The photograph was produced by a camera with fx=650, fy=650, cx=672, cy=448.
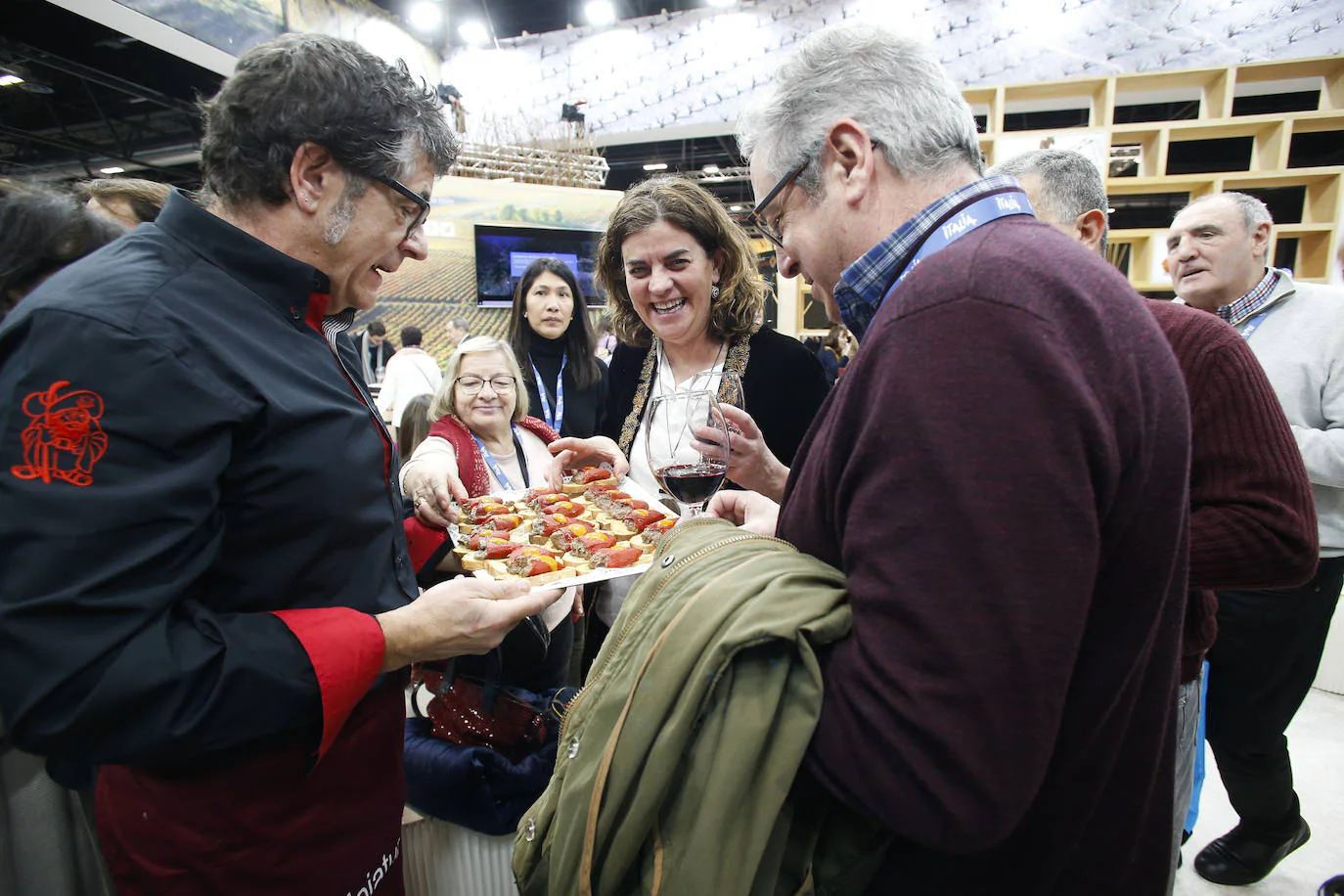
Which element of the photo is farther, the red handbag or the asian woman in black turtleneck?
the asian woman in black turtleneck

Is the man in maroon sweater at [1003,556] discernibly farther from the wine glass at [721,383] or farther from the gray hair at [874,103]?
the wine glass at [721,383]

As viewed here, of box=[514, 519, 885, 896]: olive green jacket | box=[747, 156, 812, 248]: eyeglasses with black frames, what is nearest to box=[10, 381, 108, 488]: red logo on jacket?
box=[514, 519, 885, 896]: olive green jacket

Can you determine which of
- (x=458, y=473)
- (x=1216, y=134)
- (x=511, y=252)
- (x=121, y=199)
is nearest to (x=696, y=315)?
(x=458, y=473)

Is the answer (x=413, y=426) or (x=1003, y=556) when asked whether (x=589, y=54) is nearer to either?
(x=413, y=426)

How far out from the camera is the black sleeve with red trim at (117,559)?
762mm

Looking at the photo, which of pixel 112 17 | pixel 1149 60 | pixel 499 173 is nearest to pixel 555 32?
pixel 499 173

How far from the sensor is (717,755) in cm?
65

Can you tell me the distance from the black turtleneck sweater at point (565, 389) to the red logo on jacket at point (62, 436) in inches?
90.4

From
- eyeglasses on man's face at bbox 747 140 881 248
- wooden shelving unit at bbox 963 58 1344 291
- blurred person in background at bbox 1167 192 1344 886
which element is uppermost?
wooden shelving unit at bbox 963 58 1344 291

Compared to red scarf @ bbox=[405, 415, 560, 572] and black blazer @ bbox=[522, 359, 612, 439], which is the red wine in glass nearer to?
red scarf @ bbox=[405, 415, 560, 572]

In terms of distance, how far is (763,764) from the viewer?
25.7 inches

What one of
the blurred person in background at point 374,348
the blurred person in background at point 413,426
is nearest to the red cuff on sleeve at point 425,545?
the blurred person in background at point 413,426

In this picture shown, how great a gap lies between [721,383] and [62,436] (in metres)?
1.51

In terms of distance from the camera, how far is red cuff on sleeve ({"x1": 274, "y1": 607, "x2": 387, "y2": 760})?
939mm
